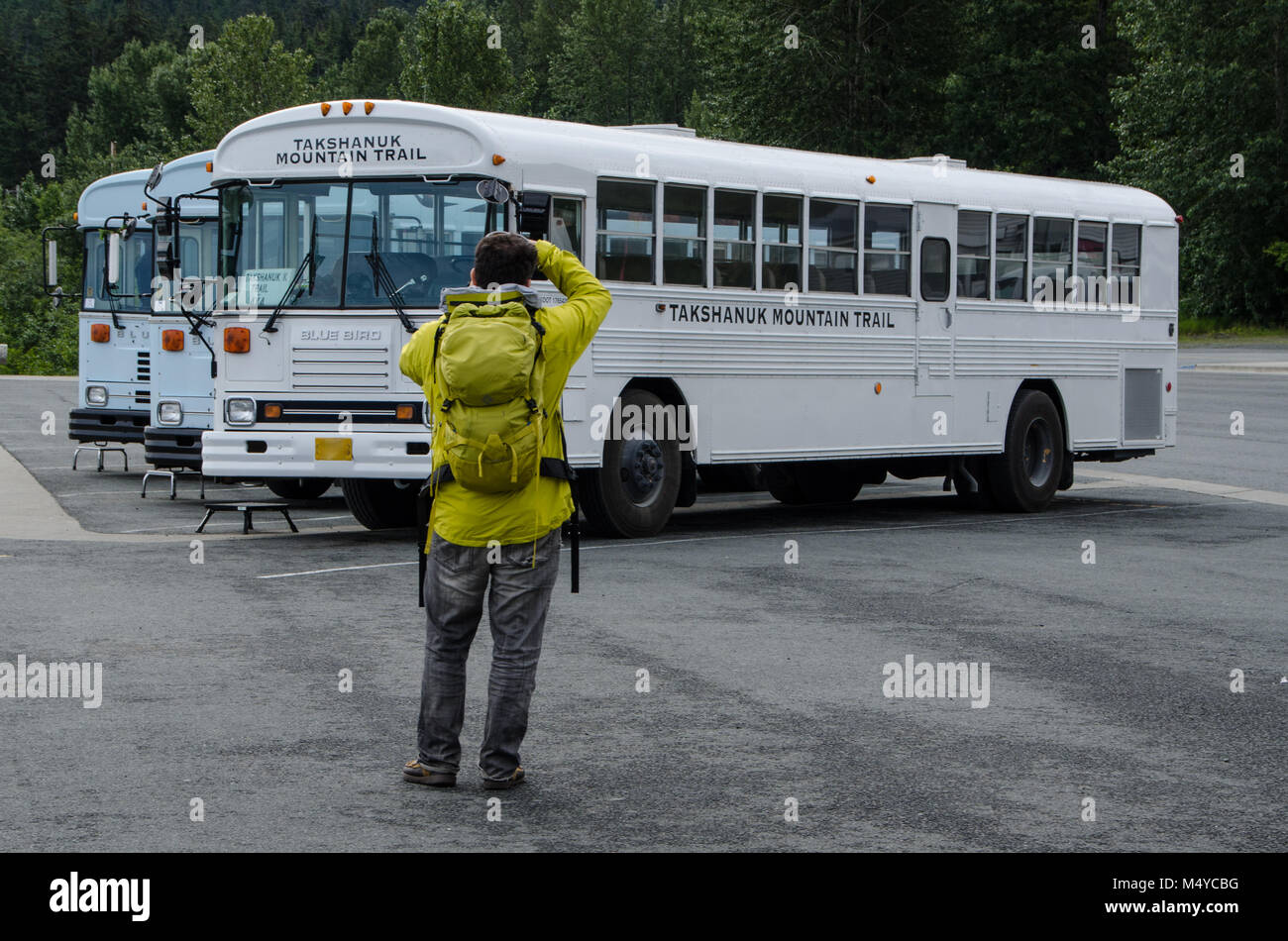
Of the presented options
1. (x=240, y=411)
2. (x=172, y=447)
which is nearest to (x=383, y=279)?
(x=240, y=411)

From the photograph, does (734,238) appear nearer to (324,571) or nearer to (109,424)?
(324,571)

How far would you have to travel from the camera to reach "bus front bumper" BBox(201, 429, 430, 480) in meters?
13.2

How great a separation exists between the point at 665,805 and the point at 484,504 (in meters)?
1.17

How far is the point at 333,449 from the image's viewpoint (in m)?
13.4

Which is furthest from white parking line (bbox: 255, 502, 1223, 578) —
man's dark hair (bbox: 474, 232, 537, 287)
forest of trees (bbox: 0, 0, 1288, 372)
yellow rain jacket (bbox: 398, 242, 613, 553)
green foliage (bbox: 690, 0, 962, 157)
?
green foliage (bbox: 690, 0, 962, 157)

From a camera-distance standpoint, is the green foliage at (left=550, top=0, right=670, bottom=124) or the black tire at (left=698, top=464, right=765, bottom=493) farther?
the green foliage at (left=550, top=0, right=670, bottom=124)

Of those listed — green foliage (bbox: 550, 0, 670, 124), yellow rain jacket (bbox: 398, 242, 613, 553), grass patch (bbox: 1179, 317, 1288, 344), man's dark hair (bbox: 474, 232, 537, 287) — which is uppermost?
green foliage (bbox: 550, 0, 670, 124)

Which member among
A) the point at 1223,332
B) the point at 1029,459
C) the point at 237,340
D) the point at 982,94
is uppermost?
the point at 982,94

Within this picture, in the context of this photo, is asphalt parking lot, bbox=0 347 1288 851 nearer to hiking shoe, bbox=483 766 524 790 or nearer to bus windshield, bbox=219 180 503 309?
hiking shoe, bbox=483 766 524 790

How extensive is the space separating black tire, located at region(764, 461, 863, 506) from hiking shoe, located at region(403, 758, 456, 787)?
37.9 ft

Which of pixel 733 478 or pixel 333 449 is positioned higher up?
pixel 333 449

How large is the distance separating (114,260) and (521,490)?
15768 mm

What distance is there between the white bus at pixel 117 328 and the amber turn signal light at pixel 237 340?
20.2 ft

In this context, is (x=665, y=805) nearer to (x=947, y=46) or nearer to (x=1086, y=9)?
(x=947, y=46)
